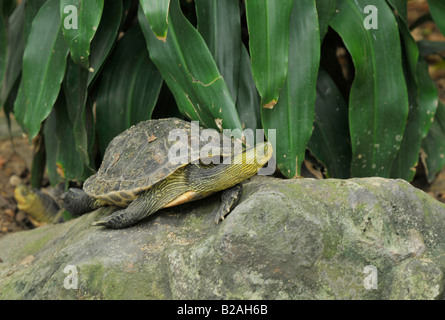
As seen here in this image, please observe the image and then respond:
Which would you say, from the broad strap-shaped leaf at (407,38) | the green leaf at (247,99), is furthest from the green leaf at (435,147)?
the green leaf at (247,99)

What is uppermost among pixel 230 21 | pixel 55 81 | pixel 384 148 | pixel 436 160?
pixel 230 21

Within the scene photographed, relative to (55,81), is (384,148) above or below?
below

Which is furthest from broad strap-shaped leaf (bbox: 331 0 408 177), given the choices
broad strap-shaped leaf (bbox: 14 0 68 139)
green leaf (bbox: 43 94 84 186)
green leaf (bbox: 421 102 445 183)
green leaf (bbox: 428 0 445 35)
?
green leaf (bbox: 43 94 84 186)

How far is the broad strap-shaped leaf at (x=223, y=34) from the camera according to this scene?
2811 millimetres

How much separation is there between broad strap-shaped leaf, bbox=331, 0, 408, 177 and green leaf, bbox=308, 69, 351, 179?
18 cm

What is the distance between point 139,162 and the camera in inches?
87.5

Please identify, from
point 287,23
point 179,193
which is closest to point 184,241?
point 179,193

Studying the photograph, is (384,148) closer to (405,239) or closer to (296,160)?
(296,160)

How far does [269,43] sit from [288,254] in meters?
1.17

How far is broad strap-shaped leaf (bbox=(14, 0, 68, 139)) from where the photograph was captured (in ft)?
9.53

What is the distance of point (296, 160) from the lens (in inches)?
105

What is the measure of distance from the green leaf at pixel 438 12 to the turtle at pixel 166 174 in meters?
1.66

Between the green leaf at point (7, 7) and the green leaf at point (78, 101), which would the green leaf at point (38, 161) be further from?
the green leaf at point (7, 7)
